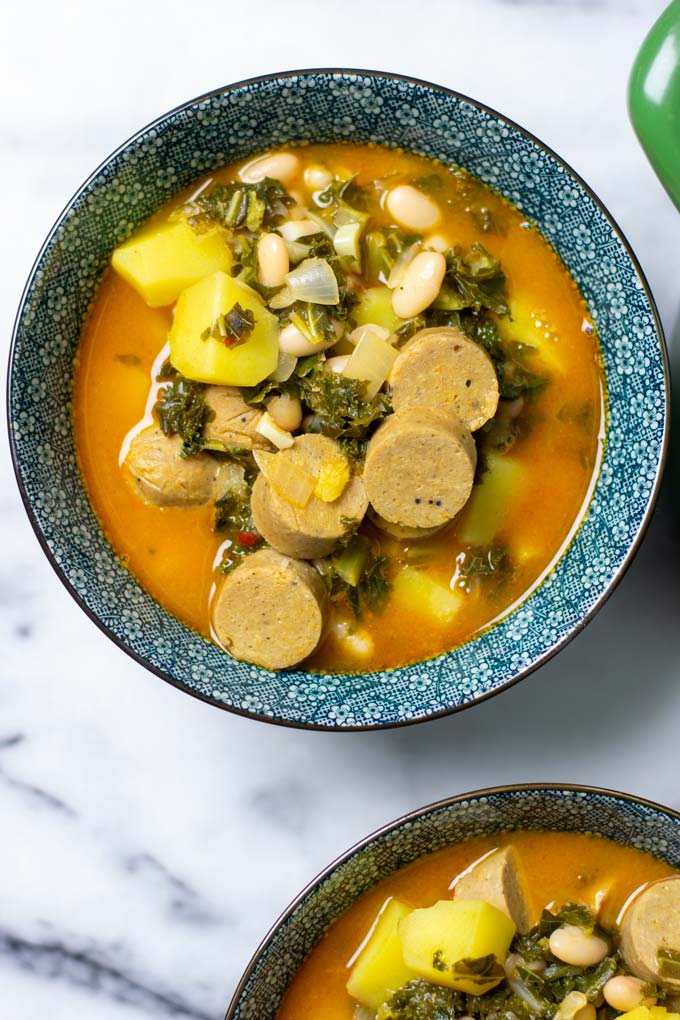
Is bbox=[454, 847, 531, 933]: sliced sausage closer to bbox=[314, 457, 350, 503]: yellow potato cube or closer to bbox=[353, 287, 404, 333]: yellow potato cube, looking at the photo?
bbox=[314, 457, 350, 503]: yellow potato cube

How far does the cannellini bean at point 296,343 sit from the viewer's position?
2826mm

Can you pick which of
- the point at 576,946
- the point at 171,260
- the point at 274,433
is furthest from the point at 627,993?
the point at 171,260

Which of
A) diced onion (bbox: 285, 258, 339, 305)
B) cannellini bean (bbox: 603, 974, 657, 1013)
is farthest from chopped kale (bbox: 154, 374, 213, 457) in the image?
cannellini bean (bbox: 603, 974, 657, 1013)

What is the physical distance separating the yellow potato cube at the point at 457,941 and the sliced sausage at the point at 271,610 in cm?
73

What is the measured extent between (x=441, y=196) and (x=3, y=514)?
1.52 m

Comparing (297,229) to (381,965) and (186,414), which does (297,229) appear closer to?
(186,414)

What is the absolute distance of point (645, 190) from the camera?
321 cm

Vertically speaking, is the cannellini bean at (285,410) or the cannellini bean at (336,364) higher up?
the cannellini bean at (336,364)

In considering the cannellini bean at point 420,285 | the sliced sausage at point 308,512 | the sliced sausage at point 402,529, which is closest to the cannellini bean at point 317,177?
the cannellini bean at point 420,285

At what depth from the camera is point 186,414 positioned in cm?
290

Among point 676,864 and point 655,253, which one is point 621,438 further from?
point 676,864

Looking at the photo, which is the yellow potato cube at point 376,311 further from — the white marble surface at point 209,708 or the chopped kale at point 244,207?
the white marble surface at point 209,708

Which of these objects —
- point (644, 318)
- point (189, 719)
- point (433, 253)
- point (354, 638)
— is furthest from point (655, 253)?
point (189, 719)

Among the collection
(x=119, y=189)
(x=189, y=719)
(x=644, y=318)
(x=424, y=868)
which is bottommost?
(x=424, y=868)
